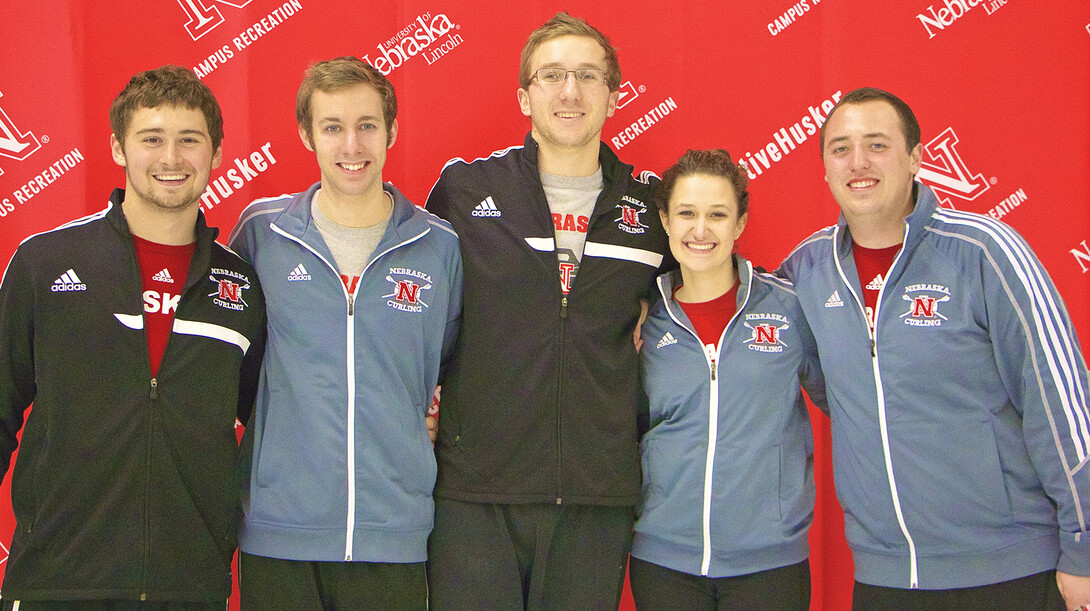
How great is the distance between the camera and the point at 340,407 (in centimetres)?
246

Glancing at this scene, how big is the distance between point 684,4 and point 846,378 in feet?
5.54

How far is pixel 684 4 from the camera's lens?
3.35 meters

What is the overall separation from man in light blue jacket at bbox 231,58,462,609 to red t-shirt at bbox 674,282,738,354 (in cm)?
80

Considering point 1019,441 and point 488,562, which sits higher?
point 1019,441

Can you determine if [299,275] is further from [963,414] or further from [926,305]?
[963,414]

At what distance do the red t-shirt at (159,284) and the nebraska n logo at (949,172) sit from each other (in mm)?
2826

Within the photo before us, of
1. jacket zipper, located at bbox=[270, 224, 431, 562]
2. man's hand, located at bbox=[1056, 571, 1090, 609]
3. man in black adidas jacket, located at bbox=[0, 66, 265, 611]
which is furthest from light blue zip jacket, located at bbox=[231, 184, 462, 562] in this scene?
man's hand, located at bbox=[1056, 571, 1090, 609]

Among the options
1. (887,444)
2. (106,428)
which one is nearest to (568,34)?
(887,444)

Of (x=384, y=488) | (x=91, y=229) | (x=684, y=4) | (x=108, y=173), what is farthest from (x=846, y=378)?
(x=108, y=173)

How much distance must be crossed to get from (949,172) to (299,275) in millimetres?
2584

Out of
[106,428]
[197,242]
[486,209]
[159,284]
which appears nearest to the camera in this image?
[106,428]

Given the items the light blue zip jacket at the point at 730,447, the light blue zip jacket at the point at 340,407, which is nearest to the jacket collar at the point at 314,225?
the light blue zip jacket at the point at 340,407

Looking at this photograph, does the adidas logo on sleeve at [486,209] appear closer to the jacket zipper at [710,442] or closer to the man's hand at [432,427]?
the man's hand at [432,427]

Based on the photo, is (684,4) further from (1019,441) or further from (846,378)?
(1019,441)
